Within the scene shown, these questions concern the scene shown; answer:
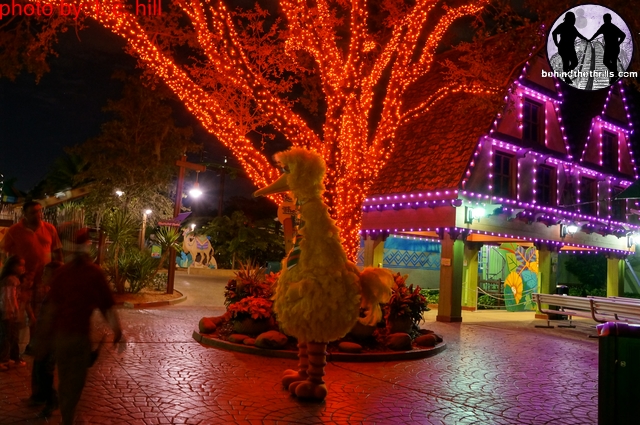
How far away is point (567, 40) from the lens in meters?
9.83

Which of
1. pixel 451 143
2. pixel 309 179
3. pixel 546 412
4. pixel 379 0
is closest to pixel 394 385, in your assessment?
pixel 546 412

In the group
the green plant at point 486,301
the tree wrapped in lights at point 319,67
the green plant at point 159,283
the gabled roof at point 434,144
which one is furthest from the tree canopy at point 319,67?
the green plant at point 486,301

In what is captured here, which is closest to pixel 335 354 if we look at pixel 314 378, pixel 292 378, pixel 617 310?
pixel 292 378

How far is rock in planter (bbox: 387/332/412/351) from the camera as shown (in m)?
10.2

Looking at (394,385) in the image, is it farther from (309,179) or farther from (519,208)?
(519,208)

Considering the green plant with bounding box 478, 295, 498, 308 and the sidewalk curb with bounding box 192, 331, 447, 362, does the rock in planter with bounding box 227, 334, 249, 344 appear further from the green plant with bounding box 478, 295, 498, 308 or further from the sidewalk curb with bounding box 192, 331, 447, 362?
the green plant with bounding box 478, 295, 498, 308

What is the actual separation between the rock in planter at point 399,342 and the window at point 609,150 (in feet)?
50.4

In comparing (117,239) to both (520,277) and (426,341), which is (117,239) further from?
(520,277)

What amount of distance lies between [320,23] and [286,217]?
13.4ft

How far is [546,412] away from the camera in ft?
21.7

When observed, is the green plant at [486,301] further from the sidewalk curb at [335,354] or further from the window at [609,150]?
the sidewalk curb at [335,354]

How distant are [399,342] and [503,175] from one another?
9.44m

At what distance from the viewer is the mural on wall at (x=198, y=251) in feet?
105
